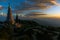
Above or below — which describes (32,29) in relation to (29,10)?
below

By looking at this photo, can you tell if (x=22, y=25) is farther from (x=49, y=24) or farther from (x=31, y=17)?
(x=49, y=24)

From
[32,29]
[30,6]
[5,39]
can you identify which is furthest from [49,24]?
[5,39]

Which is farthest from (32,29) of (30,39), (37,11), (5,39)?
(5,39)

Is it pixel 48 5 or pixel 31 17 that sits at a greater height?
pixel 48 5

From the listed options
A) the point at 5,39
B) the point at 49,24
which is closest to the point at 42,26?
the point at 49,24

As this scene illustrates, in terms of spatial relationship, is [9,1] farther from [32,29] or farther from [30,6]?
[32,29]

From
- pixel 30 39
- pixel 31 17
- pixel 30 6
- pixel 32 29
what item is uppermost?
pixel 30 6

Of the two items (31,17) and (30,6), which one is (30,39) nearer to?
(31,17)
